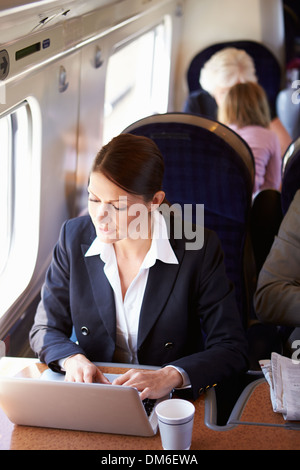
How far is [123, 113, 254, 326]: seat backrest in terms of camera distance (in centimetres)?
227

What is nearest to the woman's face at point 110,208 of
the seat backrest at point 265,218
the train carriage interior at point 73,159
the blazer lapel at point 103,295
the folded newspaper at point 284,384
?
the blazer lapel at point 103,295

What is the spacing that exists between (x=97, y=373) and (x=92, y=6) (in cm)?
150

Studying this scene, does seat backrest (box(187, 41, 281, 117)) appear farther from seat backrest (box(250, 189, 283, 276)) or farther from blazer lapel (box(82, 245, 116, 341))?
blazer lapel (box(82, 245, 116, 341))

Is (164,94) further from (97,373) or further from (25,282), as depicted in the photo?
(97,373)

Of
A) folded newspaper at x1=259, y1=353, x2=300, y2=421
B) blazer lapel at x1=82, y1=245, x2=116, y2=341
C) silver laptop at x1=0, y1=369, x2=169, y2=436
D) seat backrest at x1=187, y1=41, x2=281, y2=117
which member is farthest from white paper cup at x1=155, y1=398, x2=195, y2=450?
seat backrest at x1=187, y1=41, x2=281, y2=117

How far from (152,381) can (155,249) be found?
0.41m

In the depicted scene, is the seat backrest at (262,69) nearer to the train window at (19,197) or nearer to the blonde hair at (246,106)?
the blonde hair at (246,106)

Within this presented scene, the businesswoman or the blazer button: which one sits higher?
the businesswoman

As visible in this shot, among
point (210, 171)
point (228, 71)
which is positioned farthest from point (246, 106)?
point (210, 171)

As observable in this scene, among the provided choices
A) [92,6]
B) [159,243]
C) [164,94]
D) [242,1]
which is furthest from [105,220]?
[242,1]

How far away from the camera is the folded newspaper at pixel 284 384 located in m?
1.39

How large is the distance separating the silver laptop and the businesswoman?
0.28m

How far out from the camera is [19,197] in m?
2.36

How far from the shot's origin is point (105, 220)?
1648mm
